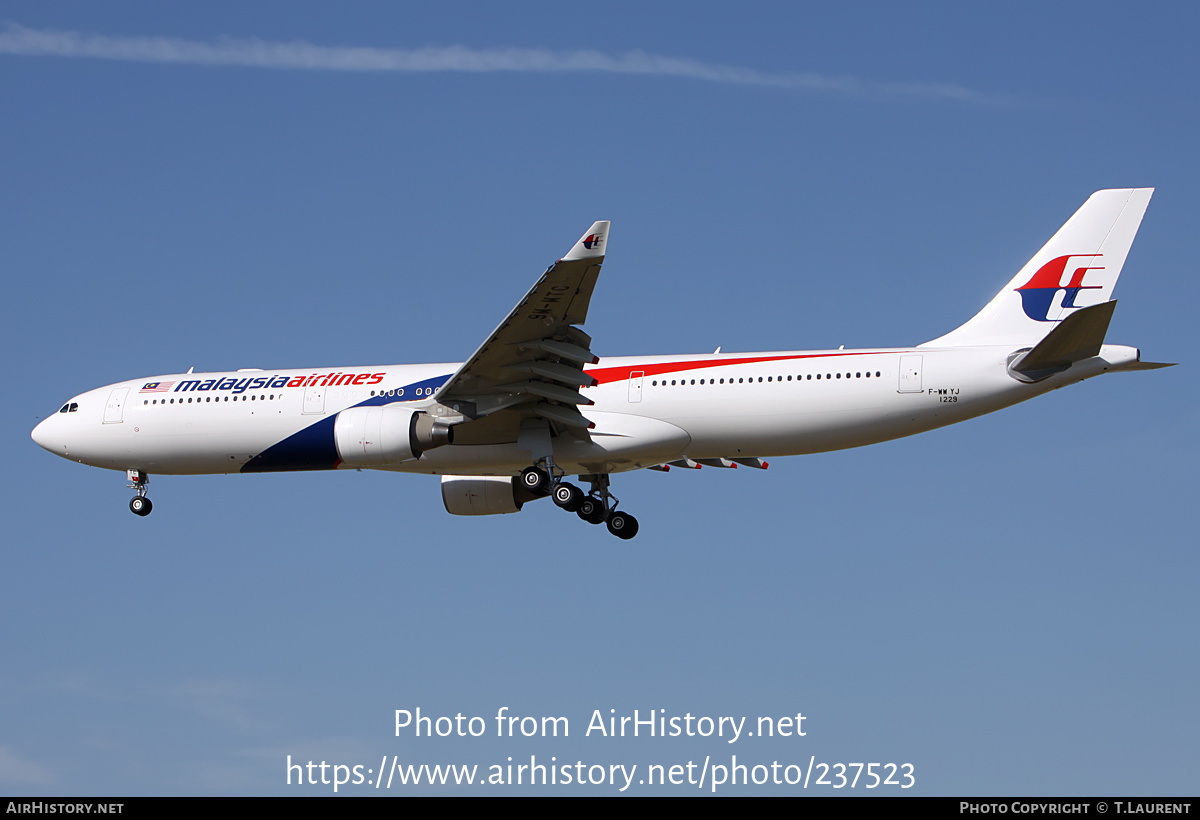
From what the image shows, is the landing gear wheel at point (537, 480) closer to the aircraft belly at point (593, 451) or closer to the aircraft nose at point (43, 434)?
the aircraft belly at point (593, 451)

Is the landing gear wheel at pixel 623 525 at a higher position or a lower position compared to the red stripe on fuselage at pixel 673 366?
lower

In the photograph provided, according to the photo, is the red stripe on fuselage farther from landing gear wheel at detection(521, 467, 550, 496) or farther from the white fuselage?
landing gear wheel at detection(521, 467, 550, 496)

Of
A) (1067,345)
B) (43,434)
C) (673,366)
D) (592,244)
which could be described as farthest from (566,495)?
(43,434)

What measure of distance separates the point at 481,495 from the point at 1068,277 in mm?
13175

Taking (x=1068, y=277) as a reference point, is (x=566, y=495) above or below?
below

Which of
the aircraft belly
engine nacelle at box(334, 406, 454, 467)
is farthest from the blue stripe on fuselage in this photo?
the aircraft belly

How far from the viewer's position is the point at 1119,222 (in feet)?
89.1

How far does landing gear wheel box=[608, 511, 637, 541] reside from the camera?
100ft

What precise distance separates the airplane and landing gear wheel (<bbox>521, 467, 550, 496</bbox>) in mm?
36

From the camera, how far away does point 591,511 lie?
30.0m

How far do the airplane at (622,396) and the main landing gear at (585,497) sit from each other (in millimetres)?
60

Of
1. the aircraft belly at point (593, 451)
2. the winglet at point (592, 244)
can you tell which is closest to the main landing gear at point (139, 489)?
the aircraft belly at point (593, 451)

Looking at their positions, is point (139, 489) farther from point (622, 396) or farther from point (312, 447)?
point (622, 396)

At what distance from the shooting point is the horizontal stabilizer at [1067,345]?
953 inches
